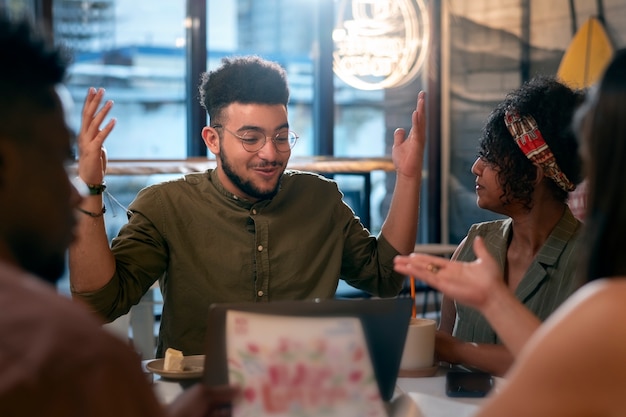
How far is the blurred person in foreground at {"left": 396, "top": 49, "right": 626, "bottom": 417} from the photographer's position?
2.97 feet

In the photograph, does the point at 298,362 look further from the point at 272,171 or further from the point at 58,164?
the point at 272,171

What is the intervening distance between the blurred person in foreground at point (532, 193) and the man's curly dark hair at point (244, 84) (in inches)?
19.4

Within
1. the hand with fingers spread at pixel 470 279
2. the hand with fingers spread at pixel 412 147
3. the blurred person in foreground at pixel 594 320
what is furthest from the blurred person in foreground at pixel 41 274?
the hand with fingers spread at pixel 412 147

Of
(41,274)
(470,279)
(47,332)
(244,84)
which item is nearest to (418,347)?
(470,279)

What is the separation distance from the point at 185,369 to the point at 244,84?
750 mm

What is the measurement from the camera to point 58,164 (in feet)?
2.80

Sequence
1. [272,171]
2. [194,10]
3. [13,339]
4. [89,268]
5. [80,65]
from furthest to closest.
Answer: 1. [194,10]
2. [80,65]
3. [272,171]
4. [89,268]
5. [13,339]

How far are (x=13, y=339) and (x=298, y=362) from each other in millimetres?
619

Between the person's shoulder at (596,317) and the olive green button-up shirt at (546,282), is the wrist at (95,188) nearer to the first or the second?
the olive green button-up shirt at (546,282)

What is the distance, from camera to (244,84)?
207 cm

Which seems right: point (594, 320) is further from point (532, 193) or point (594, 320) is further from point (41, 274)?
point (532, 193)

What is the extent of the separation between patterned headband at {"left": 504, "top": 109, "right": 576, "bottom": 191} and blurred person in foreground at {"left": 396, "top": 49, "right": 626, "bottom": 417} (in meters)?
0.84

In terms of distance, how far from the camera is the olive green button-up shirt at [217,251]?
199 centimetres

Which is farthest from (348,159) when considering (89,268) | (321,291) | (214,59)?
(89,268)
